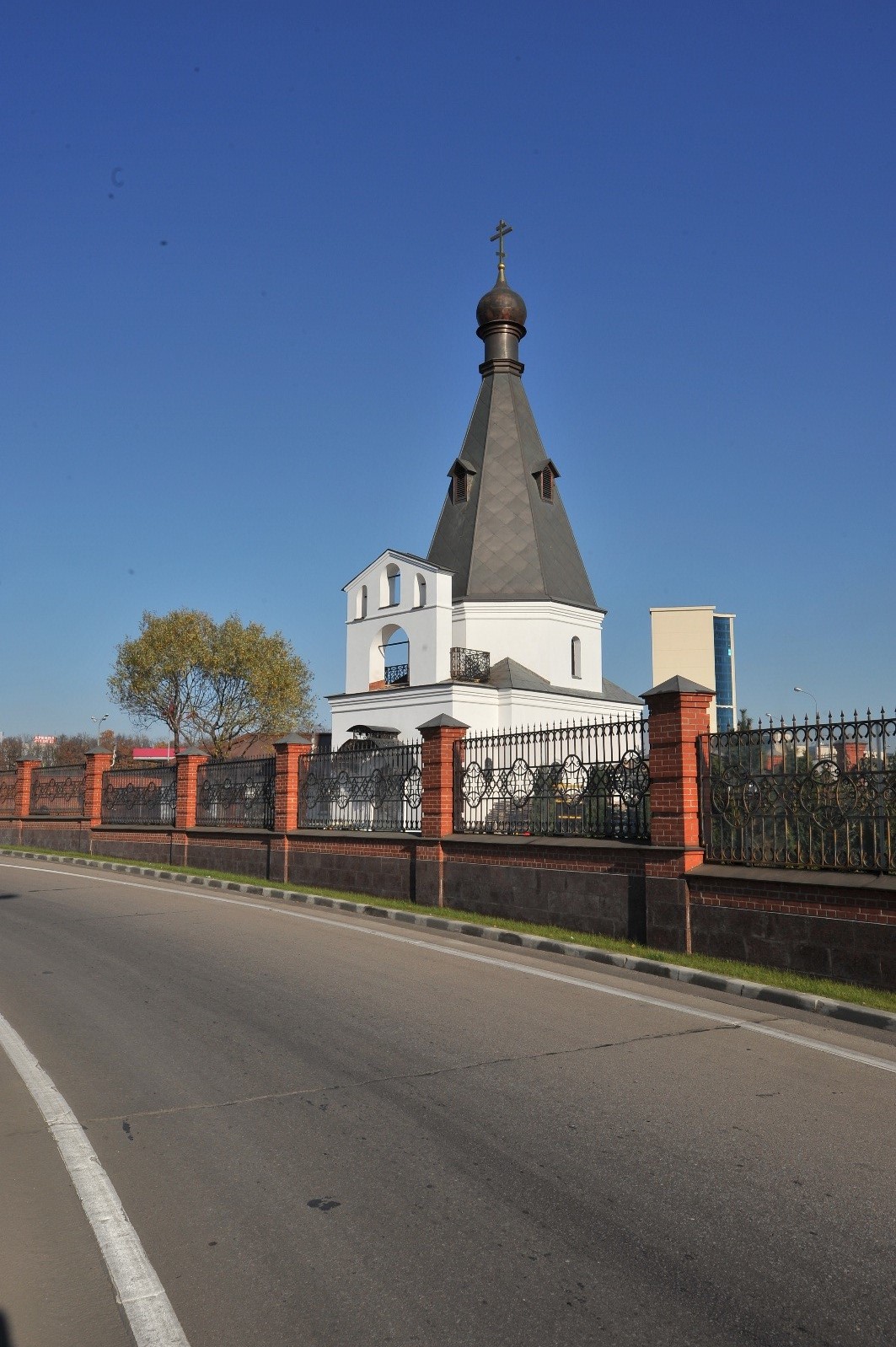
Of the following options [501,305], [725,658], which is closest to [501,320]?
[501,305]

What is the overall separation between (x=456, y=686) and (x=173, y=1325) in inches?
1290

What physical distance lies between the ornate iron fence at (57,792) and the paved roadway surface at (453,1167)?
20640 millimetres

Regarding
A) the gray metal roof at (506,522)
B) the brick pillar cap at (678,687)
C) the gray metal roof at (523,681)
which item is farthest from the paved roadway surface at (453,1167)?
the gray metal roof at (506,522)

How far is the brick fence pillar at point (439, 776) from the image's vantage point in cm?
1549

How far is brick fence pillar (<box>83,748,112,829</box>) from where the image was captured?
Answer: 28.0 meters

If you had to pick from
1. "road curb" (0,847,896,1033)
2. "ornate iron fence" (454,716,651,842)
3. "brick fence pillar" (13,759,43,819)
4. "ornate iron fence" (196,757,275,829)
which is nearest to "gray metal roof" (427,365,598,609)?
"brick fence pillar" (13,759,43,819)

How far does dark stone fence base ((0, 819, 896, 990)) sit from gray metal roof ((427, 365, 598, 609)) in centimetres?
2155

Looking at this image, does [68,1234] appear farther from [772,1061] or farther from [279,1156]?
[772,1061]

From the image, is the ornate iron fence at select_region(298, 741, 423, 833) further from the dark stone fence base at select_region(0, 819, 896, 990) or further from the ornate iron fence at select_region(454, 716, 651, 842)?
the ornate iron fence at select_region(454, 716, 651, 842)

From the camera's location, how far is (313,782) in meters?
19.4

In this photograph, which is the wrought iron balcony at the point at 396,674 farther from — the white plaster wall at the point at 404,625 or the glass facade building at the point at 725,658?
the glass facade building at the point at 725,658

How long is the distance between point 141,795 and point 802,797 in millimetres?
19391

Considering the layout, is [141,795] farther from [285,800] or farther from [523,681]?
[523,681]

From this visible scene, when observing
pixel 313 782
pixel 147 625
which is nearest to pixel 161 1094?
pixel 313 782
